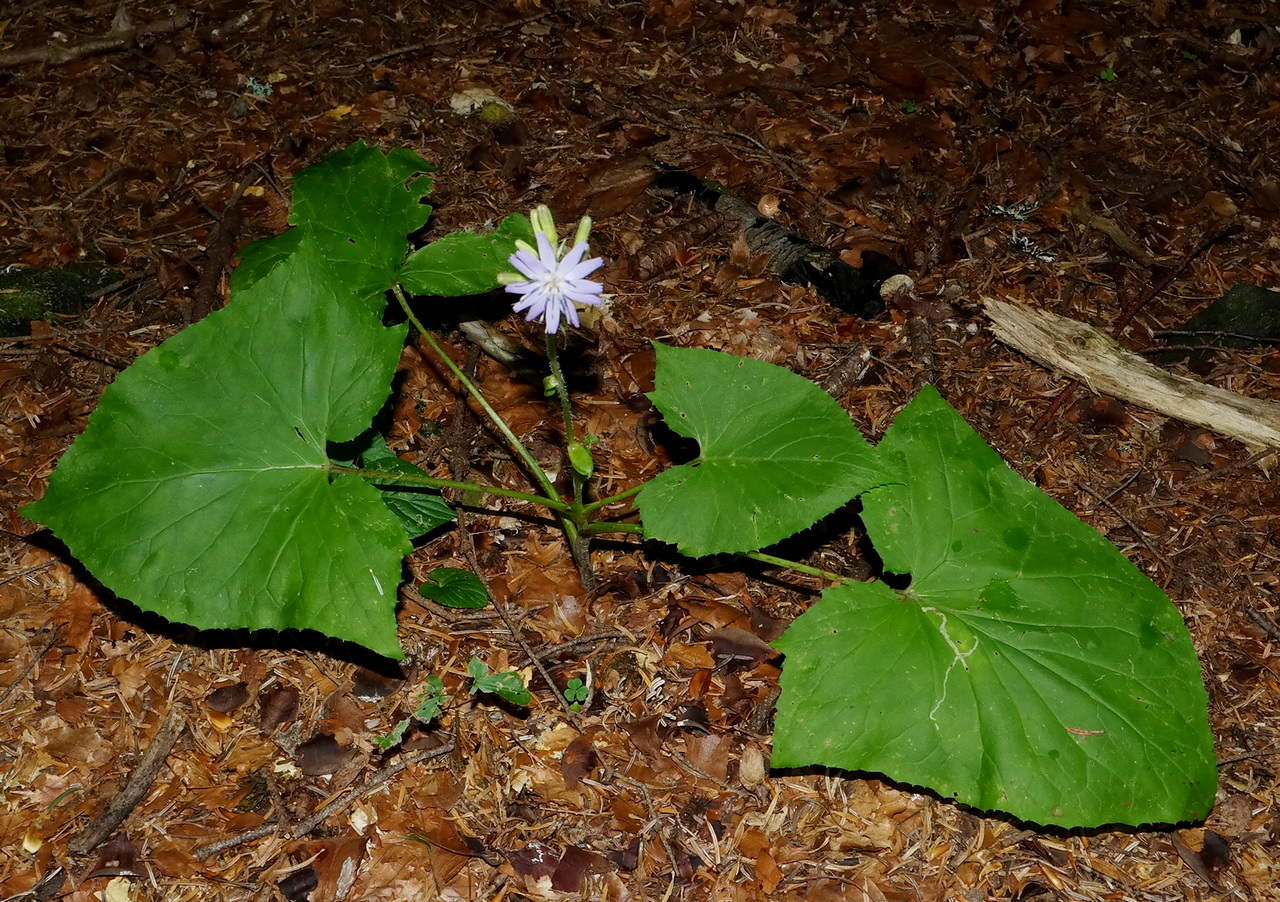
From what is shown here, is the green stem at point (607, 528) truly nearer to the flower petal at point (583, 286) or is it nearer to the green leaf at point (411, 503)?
the green leaf at point (411, 503)

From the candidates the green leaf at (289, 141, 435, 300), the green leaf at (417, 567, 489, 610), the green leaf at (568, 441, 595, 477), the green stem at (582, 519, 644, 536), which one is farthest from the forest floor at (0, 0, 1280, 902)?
the green leaf at (568, 441, 595, 477)

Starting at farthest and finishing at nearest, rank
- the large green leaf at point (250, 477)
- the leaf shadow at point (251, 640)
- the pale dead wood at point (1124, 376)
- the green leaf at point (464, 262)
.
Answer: the pale dead wood at point (1124, 376) < the green leaf at point (464, 262) < the leaf shadow at point (251, 640) < the large green leaf at point (250, 477)

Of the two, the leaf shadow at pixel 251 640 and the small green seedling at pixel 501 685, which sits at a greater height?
the small green seedling at pixel 501 685

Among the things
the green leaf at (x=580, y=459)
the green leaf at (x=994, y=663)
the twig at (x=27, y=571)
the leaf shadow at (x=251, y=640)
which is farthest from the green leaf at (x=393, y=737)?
the twig at (x=27, y=571)

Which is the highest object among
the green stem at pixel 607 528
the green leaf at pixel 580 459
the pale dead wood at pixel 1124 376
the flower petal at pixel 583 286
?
the flower petal at pixel 583 286

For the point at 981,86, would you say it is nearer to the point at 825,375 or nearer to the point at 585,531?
the point at 825,375

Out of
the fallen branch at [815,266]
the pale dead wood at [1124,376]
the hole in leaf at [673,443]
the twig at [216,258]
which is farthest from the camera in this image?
the fallen branch at [815,266]

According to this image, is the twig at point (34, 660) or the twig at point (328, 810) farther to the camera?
the twig at point (34, 660)

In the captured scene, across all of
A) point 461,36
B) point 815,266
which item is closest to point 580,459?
point 815,266
